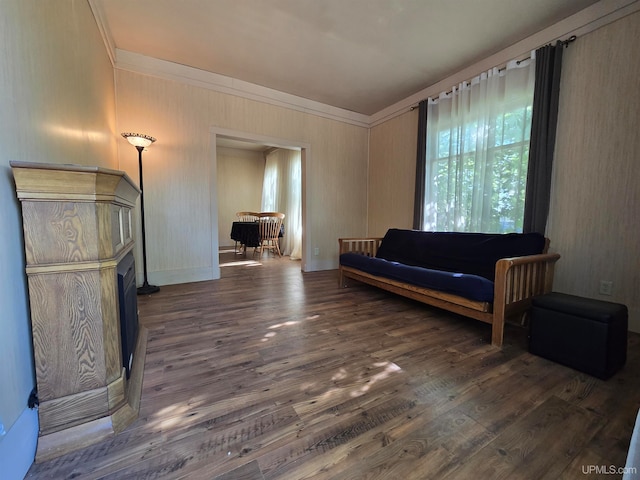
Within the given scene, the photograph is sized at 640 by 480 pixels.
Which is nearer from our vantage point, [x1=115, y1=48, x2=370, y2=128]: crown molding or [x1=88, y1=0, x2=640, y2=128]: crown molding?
[x1=88, y1=0, x2=640, y2=128]: crown molding

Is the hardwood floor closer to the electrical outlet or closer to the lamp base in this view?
the electrical outlet

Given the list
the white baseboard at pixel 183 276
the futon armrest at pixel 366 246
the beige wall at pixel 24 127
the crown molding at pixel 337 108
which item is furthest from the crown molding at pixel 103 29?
the futon armrest at pixel 366 246

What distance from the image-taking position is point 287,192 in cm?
602

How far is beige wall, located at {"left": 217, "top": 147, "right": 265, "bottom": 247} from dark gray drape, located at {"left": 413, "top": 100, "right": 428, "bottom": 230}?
4.96 metres

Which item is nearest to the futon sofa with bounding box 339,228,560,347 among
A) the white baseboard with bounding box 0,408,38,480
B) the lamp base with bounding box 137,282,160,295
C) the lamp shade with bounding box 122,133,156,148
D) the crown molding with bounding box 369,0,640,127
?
the crown molding with bounding box 369,0,640,127

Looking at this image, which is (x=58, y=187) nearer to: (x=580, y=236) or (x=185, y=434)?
(x=185, y=434)

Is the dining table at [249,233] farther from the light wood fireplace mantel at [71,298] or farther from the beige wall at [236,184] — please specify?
the light wood fireplace mantel at [71,298]

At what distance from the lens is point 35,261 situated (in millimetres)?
920

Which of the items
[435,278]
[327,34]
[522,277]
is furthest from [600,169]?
[327,34]

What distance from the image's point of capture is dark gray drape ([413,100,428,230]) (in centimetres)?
351

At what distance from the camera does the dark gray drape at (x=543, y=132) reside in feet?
7.62

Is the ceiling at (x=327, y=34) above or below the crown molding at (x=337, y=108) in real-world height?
above

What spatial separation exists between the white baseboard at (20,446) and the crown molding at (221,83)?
3.47 m

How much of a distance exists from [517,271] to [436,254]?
3.52 ft
